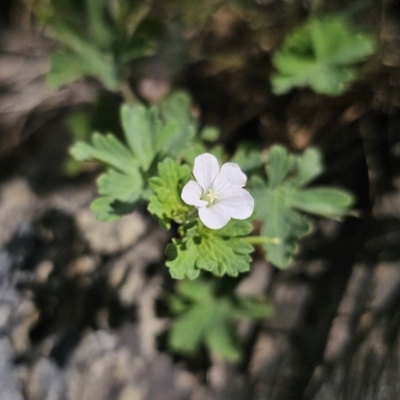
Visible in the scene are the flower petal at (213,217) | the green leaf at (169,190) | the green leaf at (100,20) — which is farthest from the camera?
the green leaf at (100,20)

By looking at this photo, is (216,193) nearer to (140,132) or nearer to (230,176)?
(230,176)

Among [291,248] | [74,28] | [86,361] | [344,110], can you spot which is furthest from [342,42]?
[86,361]

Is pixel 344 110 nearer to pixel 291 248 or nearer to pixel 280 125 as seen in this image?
pixel 280 125

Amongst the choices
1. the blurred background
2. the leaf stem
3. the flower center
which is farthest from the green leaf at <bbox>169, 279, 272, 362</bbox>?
the flower center

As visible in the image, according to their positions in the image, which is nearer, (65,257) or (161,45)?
(65,257)

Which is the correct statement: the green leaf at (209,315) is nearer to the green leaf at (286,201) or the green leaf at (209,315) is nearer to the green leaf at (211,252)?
the green leaf at (286,201)

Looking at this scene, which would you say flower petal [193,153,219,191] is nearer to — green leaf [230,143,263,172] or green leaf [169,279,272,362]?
green leaf [230,143,263,172]

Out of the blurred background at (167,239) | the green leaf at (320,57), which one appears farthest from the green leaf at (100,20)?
the green leaf at (320,57)
